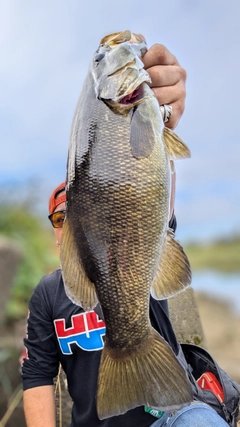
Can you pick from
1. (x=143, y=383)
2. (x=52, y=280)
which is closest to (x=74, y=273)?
(x=143, y=383)

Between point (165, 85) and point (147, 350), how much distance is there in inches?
40.1

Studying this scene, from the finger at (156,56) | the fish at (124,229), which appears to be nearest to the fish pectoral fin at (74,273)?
the fish at (124,229)

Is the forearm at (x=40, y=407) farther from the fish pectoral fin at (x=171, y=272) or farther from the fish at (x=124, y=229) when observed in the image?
the fish pectoral fin at (x=171, y=272)

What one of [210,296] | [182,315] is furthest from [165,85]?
[210,296]

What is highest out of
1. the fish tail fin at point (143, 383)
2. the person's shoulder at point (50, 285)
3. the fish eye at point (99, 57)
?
the fish eye at point (99, 57)

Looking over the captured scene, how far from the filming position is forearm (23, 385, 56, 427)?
2170 millimetres

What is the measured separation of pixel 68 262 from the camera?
1445 millimetres

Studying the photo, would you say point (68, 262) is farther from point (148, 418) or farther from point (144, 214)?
point (148, 418)

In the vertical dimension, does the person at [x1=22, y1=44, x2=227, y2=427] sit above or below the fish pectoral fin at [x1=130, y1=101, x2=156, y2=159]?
below

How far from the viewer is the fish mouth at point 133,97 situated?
145 cm

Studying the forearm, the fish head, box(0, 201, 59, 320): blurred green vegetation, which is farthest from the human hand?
box(0, 201, 59, 320): blurred green vegetation

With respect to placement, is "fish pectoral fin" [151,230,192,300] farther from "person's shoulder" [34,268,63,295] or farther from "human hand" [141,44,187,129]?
"person's shoulder" [34,268,63,295]

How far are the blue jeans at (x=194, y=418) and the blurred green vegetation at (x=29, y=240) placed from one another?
5.02 m

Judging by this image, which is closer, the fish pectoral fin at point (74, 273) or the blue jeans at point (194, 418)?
the fish pectoral fin at point (74, 273)
